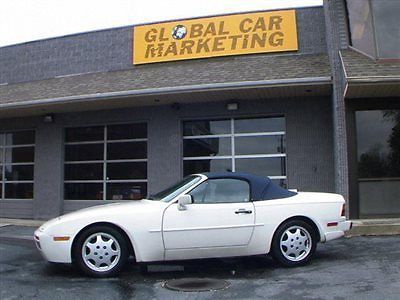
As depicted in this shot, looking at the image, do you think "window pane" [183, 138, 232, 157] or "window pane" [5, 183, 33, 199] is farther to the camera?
"window pane" [5, 183, 33, 199]

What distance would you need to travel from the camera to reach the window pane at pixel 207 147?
Answer: 13.3 m

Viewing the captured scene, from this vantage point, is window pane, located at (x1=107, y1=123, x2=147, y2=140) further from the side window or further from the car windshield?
the side window

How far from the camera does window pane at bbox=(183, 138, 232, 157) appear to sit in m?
13.3

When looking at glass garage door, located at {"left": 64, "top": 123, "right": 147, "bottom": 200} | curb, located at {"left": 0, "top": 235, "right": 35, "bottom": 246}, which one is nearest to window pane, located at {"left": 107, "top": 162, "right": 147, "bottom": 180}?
glass garage door, located at {"left": 64, "top": 123, "right": 147, "bottom": 200}

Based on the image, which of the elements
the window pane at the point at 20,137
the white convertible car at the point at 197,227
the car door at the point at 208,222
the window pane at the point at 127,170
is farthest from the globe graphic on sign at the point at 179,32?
the car door at the point at 208,222

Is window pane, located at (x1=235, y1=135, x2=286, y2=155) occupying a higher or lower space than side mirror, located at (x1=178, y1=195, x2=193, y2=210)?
higher

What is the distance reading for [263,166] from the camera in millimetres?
13016

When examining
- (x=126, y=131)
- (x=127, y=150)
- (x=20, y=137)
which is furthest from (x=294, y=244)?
(x=20, y=137)

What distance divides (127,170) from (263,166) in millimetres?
3914

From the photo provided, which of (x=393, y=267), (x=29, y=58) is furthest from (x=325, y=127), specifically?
(x=29, y=58)

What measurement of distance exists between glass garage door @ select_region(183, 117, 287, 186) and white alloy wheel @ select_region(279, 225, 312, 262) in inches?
221

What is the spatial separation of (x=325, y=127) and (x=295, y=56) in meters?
2.00

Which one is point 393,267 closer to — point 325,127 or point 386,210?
point 386,210

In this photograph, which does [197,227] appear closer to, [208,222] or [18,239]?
[208,222]
